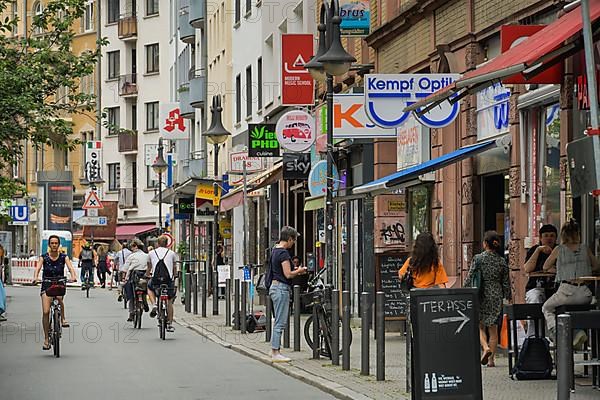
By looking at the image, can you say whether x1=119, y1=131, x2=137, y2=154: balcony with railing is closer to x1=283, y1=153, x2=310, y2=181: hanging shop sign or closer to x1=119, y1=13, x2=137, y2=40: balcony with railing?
x1=119, y1=13, x2=137, y2=40: balcony with railing

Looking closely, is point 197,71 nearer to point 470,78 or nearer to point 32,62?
point 32,62

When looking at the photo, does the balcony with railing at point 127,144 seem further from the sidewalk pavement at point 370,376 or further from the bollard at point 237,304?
the sidewalk pavement at point 370,376

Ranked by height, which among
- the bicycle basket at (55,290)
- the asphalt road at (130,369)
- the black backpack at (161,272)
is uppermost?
the black backpack at (161,272)

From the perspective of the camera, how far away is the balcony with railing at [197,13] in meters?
58.8

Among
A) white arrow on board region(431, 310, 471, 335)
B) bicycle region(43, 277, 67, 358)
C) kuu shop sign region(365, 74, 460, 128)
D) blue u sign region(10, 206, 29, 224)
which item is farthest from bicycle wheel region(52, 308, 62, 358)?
blue u sign region(10, 206, 29, 224)

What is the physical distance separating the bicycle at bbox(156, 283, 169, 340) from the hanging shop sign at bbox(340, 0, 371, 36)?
6.25m

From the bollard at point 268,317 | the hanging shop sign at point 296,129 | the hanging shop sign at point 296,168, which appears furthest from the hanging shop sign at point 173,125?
the bollard at point 268,317

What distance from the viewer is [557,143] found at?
17.8 m

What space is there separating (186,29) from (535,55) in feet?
175

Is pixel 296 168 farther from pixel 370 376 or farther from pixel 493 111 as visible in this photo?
pixel 370 376

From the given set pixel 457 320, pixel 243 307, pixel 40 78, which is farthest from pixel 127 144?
pixel 457 320

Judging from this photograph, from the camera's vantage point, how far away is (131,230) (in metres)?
82.8

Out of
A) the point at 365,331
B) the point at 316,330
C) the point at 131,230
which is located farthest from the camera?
the point at 131,230

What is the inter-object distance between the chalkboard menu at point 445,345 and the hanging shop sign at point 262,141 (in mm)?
18220
